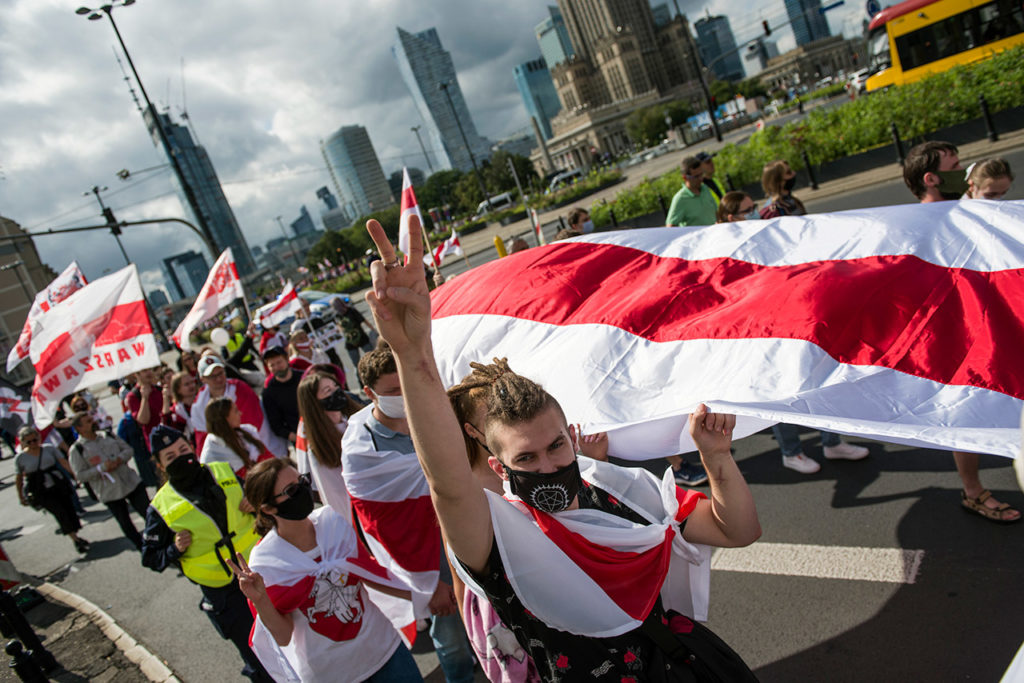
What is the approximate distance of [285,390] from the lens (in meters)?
6.45

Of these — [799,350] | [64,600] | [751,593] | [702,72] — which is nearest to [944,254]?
[799,350]

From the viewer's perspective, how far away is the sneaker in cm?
521

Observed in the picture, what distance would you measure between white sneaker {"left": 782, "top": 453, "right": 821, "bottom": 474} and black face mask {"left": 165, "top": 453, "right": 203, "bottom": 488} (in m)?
4.18

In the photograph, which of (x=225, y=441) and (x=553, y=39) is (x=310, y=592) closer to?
(x=225, y=441)

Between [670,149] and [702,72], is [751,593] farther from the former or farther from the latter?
[670,149]

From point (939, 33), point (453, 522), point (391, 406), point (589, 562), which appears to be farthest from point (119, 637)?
point (939, 33)

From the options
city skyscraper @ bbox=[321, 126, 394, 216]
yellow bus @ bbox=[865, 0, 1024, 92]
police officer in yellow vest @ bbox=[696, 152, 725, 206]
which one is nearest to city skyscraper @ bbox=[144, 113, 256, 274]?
city skyscraper @ bbox=[321, 126, 394, 216]

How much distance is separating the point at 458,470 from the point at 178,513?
2910 millimetres

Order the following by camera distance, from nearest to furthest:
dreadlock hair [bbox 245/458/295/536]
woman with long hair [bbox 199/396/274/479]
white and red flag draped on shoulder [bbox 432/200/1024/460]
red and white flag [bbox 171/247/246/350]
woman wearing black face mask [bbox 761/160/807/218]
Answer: white and red flag draped on shoulder [bbox 432/200/1024/460]
dreadlock hair [bbox 245/458/295/536]
woman with long hair [bbox 199/396/274/479]
woman wearing black face mask [bbox 761/160/807/218]
red and white flag [bbox 171/247/246/350]

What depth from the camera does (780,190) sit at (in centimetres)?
582

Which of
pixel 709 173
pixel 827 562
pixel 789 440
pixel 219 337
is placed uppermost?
pixel 219 337

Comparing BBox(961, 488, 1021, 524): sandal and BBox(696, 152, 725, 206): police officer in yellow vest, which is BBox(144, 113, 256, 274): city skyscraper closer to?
BBox(696, 152, 725, 206): police officer in yellow vest

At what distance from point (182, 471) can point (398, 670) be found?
6.02ft

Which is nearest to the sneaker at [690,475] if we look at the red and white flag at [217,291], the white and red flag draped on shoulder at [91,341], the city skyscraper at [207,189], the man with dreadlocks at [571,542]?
Result: the man with dreadlocks at [571,542]
